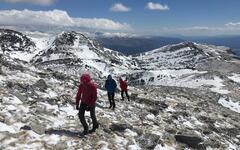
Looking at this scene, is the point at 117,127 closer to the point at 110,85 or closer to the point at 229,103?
the point at 110,85

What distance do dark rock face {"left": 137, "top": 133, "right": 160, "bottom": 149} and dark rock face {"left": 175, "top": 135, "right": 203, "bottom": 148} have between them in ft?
6.05

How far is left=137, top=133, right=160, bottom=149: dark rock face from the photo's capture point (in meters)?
19.2

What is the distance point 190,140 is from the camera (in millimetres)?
21375

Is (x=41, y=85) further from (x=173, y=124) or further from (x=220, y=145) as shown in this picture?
(x=220, y=145)

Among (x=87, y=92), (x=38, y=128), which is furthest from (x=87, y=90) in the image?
(x=38, y=128)

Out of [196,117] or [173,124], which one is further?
[196,117]

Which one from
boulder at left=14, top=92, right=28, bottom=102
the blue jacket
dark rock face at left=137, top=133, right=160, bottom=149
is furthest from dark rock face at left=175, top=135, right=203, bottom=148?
boulder at left=14, top=92, right=28, bottom=102

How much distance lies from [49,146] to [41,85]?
11796 millimetres

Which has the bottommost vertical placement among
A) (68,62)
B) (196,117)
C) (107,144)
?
(68,62)

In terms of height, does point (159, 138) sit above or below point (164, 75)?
above

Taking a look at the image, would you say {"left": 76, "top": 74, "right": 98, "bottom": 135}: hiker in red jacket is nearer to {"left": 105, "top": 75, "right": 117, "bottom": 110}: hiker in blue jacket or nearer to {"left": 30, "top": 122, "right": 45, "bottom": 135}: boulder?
{"left": 30, "top": 122, "right": 45, "bottom": 135}: boulder

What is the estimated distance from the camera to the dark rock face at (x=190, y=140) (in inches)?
835

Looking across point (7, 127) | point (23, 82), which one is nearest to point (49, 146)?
point (7, 127)

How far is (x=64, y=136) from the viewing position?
17391mm
